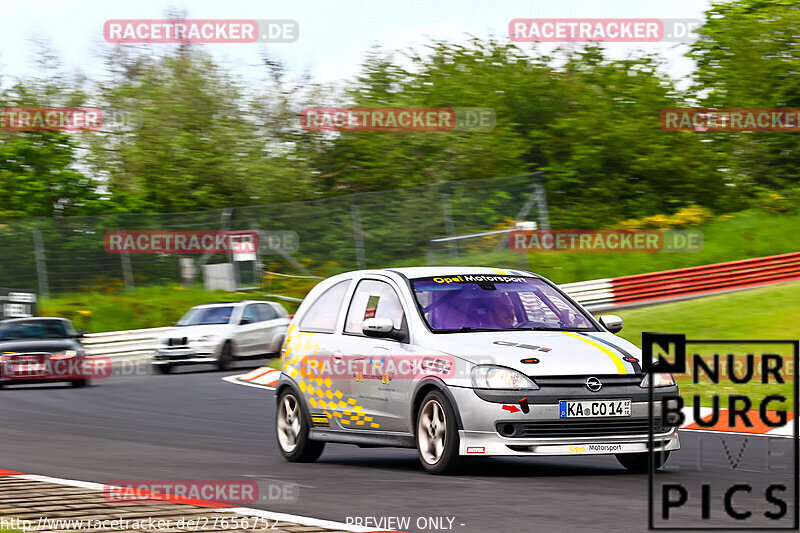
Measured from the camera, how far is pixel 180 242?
33125 millimetres

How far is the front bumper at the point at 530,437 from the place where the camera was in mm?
9734

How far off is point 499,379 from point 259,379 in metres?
14.0

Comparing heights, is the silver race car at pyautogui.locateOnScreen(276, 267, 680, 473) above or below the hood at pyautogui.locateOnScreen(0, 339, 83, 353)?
above

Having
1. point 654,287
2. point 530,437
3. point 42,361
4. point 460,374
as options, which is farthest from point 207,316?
point 530,437

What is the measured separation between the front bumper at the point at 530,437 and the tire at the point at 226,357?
1808cm

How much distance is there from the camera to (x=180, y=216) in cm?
3328

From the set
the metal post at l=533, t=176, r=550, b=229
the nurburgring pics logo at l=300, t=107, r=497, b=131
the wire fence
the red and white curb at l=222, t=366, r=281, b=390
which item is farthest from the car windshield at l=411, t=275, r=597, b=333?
the nurburgring pics logo at l=300, t=107, r=497, b=131

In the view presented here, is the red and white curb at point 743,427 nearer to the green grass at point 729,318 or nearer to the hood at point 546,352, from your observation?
the hood at point 546,352

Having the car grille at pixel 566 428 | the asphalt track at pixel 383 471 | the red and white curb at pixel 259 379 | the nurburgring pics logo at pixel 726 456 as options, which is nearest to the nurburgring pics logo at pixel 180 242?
the red and white curb at pixel 259 379

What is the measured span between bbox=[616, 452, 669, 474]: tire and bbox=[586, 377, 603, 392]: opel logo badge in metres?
0.67

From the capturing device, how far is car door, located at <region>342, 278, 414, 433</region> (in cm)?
1063

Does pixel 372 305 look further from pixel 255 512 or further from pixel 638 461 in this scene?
pixel 255 512

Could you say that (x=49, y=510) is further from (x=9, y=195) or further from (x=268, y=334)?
(x=9, y=195)

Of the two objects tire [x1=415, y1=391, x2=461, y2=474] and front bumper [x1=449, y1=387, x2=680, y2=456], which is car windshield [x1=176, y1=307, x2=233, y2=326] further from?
front bumper [x1=449, y1=387, x2=680, y2=456]
